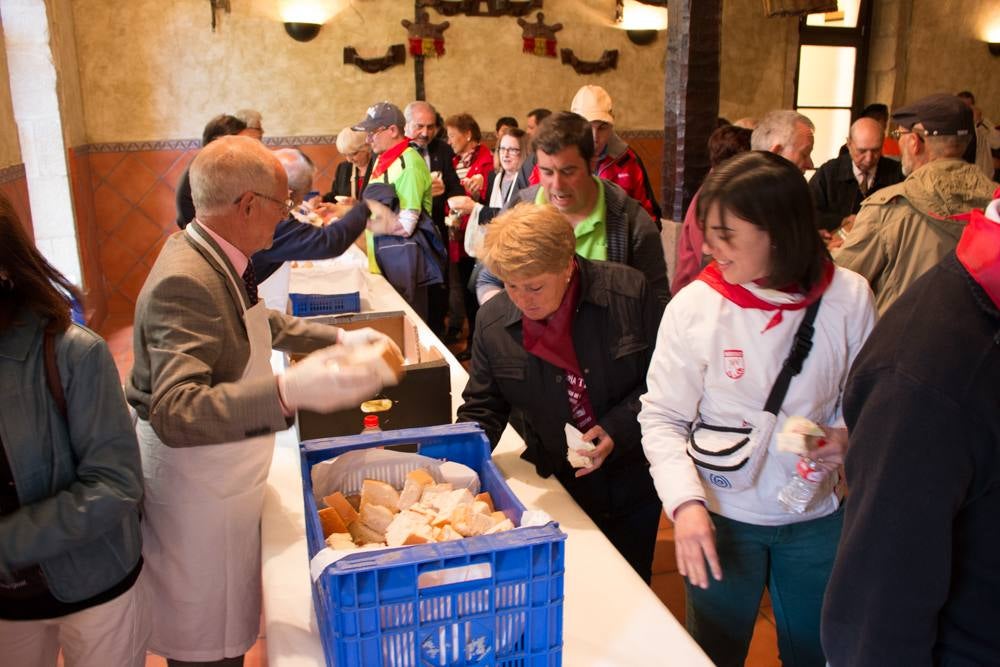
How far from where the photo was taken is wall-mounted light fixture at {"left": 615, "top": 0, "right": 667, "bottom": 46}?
875 centimetres

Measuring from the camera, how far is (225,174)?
184cm

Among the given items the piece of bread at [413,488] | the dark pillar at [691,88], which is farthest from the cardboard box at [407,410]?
the dark pillar at [691,88]

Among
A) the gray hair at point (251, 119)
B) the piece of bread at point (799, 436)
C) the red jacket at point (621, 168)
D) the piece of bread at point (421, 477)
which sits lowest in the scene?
the piece of bread at point (421, 477)

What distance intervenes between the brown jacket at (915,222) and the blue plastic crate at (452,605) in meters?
1.96

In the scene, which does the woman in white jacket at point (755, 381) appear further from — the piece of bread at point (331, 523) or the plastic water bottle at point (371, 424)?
the plastic water bottle at point (371, 424)

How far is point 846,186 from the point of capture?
4.81 metres

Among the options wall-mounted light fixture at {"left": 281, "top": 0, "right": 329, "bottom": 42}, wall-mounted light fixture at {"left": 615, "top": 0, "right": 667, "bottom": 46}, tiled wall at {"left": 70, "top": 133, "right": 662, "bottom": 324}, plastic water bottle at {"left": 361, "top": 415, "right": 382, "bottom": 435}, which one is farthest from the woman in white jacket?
wall-mounted light fixture at {"left": 615, "top": 0, "right": 667, "bottom": 46}

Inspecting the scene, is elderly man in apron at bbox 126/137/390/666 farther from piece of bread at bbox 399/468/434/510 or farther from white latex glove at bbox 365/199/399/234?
white latex glove at bbox 365/199/399/234

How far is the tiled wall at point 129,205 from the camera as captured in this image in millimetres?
7656

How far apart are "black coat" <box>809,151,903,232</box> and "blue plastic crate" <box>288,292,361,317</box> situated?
2.78 m

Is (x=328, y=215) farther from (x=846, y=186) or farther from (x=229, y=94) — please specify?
(x=229, y=94)

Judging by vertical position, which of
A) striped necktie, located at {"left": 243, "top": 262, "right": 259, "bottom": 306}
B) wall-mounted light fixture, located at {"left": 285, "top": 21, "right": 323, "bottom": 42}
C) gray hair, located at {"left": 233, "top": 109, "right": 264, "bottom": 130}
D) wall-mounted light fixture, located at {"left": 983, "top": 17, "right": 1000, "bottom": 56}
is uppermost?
wall-mounted light fixture, located at {"left": 983, "top": 17, "right": 1000, "bottom": 56}

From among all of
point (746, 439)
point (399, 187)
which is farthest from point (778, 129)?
point (746, 439)

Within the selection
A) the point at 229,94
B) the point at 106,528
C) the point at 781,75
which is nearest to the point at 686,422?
the point at 106,528
